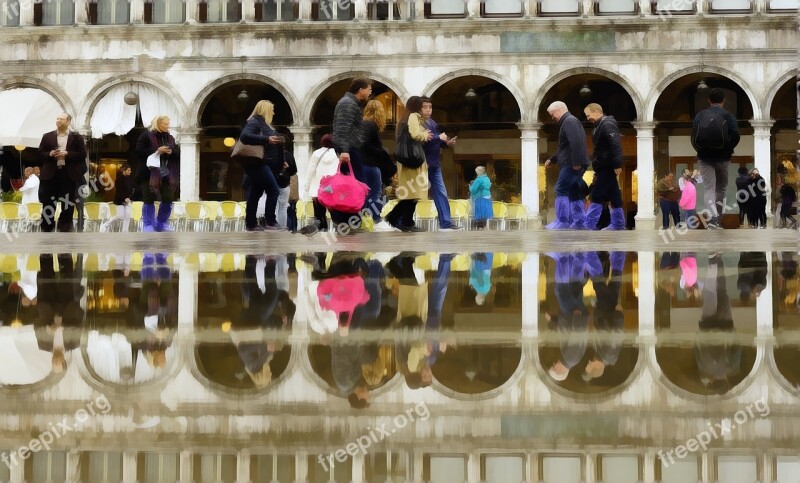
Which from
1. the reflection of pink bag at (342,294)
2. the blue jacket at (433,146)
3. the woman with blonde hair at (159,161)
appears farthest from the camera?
the woman with blonde hair at (159,161)

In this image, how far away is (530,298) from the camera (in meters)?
5.07

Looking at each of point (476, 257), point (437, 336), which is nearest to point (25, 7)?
point (476, 257)

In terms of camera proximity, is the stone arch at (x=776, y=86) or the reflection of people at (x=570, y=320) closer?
the reflection of people at (x=570, y=320)

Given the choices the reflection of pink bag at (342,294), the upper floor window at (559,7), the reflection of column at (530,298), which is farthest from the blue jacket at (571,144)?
the upper floor window at (559,7)

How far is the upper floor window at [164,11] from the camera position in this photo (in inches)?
1048

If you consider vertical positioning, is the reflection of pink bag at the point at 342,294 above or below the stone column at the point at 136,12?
below

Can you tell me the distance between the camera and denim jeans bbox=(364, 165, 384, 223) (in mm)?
13062

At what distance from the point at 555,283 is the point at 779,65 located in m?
21.2

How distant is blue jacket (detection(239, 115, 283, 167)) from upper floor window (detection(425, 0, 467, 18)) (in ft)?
42.5

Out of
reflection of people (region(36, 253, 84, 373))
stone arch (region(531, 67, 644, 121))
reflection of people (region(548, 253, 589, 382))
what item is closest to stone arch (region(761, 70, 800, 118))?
stone arch (region(531, 67, 644, 121))

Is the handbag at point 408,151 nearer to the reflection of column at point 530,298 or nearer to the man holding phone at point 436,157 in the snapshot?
the man holding phone at point 436,157

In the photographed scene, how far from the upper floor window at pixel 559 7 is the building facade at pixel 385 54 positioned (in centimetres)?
3

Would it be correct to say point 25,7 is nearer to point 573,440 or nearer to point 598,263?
point 598,263

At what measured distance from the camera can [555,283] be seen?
5930mm
